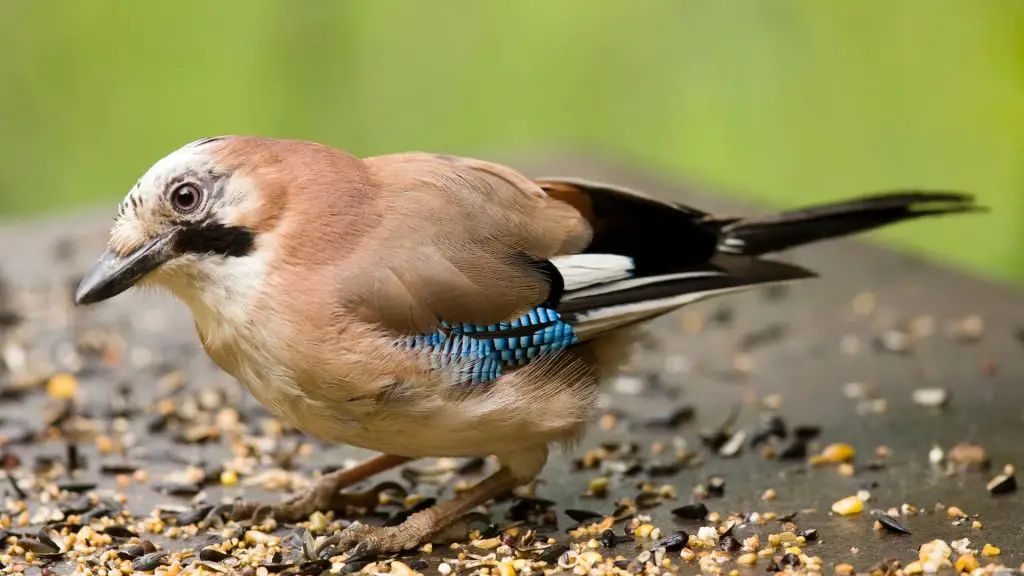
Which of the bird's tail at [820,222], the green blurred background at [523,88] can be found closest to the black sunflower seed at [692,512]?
the bird's tail at [820,222]

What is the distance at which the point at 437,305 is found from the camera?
11.2 feet

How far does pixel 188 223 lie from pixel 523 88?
7510mm

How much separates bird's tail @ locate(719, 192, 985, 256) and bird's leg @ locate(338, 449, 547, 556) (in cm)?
96

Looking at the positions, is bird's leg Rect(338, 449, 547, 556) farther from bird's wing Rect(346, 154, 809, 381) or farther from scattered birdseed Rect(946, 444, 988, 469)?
scattered birdseed Rect(946, 444, 988, 469)

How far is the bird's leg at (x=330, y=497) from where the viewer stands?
3.84 m

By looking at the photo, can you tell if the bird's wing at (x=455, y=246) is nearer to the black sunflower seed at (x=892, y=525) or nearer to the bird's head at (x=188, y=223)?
the bird's head at (x=188, y=223)

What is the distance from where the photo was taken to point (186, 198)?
10.8 ft

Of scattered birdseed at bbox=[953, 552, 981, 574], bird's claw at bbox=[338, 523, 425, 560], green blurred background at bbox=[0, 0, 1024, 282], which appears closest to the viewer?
scattered birdseed at bbox=[953, 552, 981, 574]

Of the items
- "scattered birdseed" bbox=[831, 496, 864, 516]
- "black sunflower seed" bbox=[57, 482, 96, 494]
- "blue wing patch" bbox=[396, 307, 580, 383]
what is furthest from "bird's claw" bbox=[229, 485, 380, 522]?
"scattered birdseed" bbox=[831, 496, 864, 516]

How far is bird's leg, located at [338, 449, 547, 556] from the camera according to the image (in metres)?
3.50

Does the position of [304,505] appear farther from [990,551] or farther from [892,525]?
[990,551]

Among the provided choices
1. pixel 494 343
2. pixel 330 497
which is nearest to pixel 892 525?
pixel 494 343

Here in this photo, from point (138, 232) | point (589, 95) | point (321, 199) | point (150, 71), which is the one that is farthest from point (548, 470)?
point (150, 71)

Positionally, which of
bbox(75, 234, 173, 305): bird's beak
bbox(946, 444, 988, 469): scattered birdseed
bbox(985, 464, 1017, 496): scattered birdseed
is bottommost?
bbox(946, 444, 988, 469): scattered birdseed
